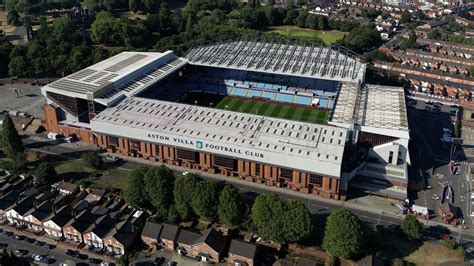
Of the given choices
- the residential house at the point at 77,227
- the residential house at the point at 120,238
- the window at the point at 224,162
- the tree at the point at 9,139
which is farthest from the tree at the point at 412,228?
the tree at the point at 9,139

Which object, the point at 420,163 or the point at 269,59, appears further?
the point at 269,59

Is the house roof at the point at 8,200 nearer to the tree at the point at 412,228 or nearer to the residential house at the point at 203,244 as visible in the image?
the residential house at the point at 203,244

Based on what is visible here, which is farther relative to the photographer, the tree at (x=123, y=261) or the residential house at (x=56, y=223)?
the residential house at (x=56, y=223)

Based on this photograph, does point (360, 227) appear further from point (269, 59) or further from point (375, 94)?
point (269, 59)

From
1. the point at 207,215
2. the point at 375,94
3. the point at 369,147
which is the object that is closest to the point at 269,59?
the point at 375,94

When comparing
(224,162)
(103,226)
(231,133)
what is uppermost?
(231,133)

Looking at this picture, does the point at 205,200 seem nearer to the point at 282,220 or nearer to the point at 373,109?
the point at 282,220

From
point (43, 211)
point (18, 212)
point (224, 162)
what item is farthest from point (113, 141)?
point (18, 212)
